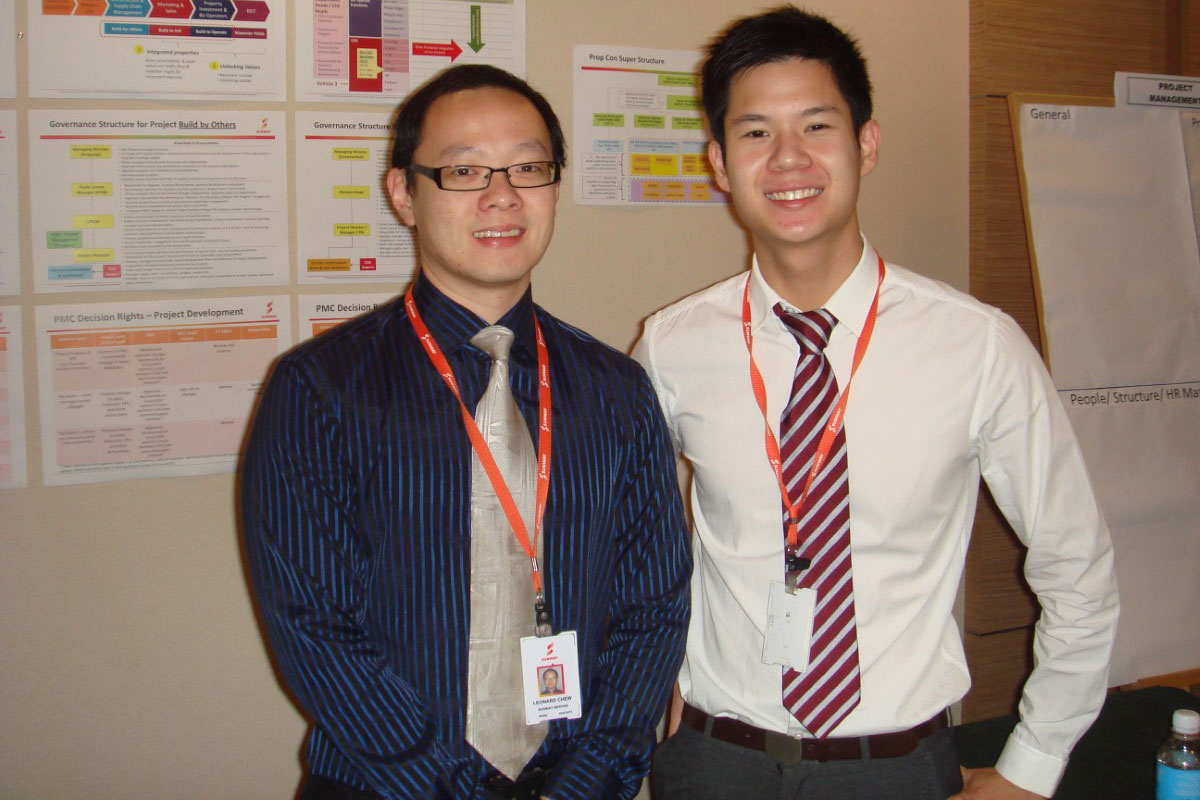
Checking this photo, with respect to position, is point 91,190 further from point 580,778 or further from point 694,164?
point 580,778

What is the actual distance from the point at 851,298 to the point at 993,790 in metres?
0.91

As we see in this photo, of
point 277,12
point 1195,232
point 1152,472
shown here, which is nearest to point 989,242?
point 1195,232

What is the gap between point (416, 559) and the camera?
1466 millimetres

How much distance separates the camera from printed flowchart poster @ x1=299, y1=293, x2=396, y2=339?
91.0 inches

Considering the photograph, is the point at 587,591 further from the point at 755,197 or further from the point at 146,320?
the point at 146,320

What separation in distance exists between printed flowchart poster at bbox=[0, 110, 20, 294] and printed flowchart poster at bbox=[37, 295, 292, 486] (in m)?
0.10

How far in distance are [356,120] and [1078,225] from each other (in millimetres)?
2044

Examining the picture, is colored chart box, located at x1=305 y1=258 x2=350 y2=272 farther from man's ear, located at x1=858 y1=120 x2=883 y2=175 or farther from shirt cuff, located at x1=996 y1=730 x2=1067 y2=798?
shirt cuff, located at x1=996 y1=730 x2=1067 y2=798

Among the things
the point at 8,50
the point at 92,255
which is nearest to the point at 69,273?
the point at 92,255

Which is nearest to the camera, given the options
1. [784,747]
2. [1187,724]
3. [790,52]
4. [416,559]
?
[416,559]

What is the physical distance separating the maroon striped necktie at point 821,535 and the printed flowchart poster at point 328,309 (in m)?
1.15

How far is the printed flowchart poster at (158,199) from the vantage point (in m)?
2.12

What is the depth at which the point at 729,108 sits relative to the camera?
1.76 m

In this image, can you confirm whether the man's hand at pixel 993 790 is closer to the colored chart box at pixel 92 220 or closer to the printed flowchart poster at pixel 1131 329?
the printed flowchart poster at pixel 1131 329
